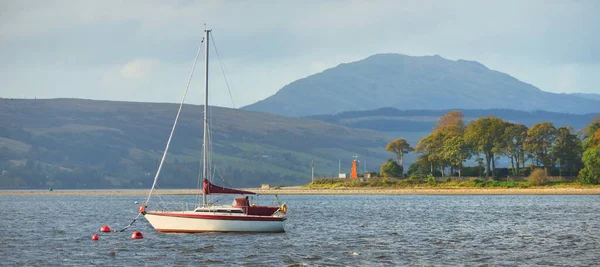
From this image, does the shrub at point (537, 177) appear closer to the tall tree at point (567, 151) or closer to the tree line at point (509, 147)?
the tree line at point (509, 147)

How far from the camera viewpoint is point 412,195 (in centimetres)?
16312

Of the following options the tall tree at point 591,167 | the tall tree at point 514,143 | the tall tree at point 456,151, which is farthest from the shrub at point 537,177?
the tall tree at point 456,151

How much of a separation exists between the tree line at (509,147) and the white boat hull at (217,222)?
Answer: 101 m

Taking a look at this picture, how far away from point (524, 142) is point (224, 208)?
116572mm

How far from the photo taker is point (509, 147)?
17188 cm

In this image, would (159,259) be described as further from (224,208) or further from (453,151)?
(453,151)

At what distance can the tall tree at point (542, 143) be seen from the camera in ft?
549

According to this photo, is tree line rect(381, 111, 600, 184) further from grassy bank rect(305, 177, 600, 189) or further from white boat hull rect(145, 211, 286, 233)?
white boat hull rect(145, 211, 286, 233)

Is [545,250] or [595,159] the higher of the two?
[595,159]

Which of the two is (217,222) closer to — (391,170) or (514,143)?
(514,143)

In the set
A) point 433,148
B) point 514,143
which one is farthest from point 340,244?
point 433,148

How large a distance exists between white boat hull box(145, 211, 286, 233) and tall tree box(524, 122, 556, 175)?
11155cm

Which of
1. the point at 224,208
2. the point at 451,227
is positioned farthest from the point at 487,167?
the point at 224,208

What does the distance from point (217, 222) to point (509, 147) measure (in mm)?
117384
